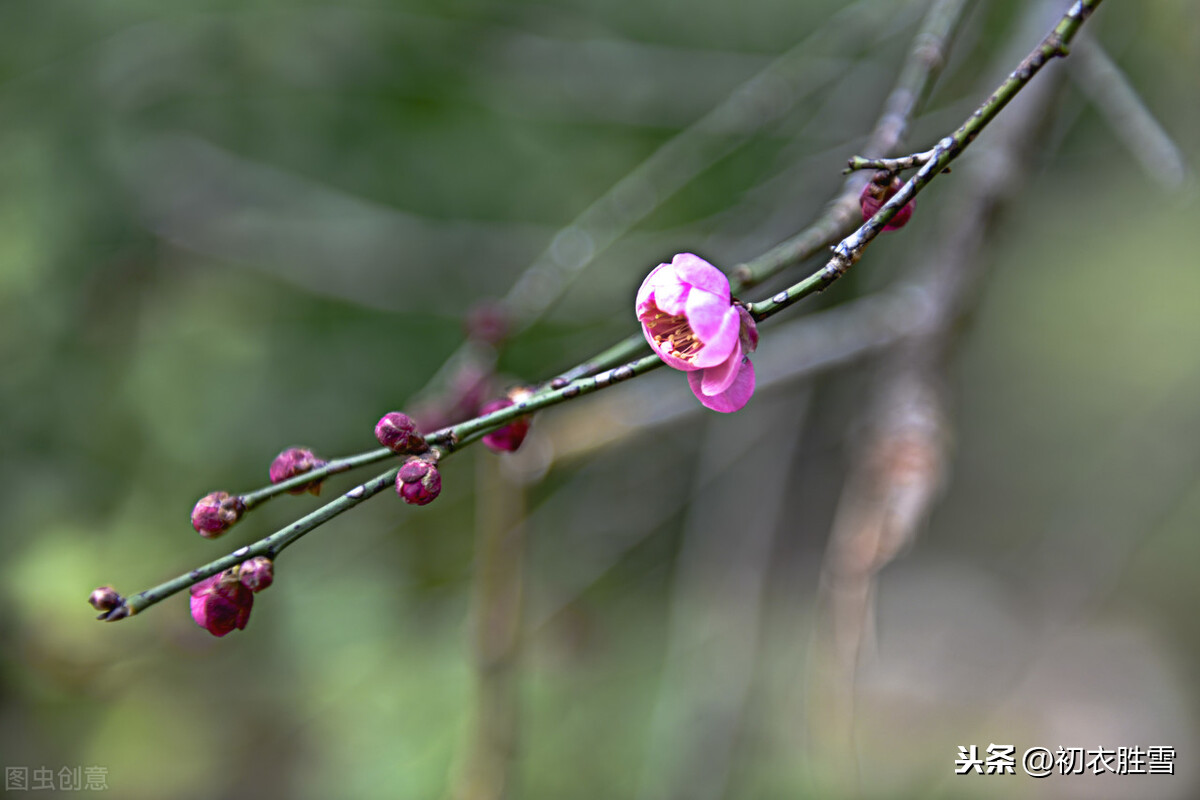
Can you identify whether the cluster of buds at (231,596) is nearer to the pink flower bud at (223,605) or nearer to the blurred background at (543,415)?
the pink flower bud at (223,605)

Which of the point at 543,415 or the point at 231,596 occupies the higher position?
the point at 543,415

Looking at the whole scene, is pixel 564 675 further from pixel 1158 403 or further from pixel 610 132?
pixel 1158 403

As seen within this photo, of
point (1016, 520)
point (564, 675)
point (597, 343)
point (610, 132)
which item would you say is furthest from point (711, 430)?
point (1016, 520)

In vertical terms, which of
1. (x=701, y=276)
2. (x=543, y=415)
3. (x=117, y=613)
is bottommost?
(x=117, y=613)

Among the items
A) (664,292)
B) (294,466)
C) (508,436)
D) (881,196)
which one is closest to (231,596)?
(294,466)

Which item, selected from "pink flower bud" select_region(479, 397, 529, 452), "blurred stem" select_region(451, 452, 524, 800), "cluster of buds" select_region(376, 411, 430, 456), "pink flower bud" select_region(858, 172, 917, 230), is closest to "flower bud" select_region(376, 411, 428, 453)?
"cluster of buds" select_region(376, 411, 430, 456)

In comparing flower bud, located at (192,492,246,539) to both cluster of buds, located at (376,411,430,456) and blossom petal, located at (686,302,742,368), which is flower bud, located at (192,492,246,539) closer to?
cluster of buds, located at (376,411,430,456)

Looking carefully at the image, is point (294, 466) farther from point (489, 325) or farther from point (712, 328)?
point (489, 325)
